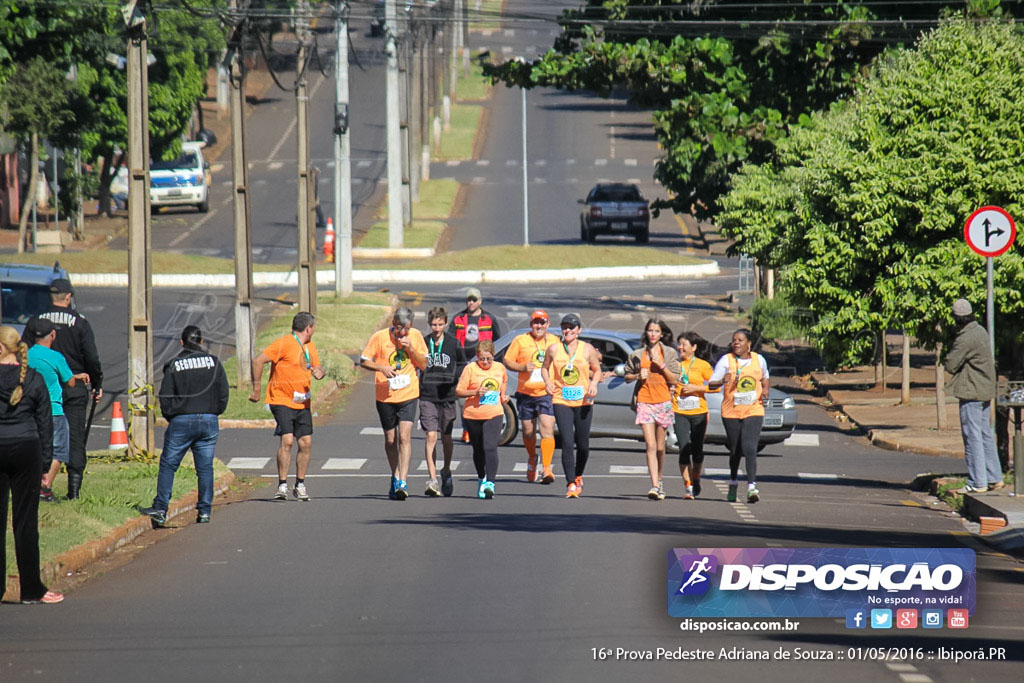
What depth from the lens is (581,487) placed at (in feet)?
52.5

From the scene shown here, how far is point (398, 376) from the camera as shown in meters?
15.2

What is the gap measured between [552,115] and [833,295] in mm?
73658

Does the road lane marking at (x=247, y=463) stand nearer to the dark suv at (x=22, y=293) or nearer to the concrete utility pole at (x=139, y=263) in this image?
the concrete utility pole at (x=139, y=263)

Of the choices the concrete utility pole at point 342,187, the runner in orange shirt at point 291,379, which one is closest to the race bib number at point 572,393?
the runner in orange shirt at point 291,379

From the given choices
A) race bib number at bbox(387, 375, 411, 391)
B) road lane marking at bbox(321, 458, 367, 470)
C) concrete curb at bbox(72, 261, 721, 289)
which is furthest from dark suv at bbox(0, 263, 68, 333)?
concrete curb at bbox(72, 261, 721, 289)

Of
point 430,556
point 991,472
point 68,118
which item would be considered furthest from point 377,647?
point 68,118

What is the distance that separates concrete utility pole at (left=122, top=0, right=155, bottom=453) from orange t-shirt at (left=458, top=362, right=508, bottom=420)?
14.6 ft

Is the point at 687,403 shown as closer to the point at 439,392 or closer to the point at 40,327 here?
the point at 439,392

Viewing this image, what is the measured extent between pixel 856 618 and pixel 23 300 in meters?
16.9

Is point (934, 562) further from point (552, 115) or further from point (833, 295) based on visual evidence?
point (552, 115)

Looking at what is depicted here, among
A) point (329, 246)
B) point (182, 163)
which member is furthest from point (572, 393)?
point (182, 163)

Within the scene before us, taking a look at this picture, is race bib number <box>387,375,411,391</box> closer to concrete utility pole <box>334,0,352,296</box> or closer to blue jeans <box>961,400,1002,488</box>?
blue jeans <box>961,400,1002,488</box>

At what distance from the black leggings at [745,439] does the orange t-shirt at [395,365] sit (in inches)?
124

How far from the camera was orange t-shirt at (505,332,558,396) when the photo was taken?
16.4 metres
